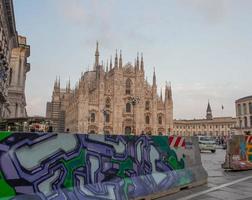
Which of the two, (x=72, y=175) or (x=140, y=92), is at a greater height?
(x=140, y=92)

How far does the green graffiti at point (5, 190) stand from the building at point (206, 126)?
11651 centimetres

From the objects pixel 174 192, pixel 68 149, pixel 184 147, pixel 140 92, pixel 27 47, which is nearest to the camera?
pixel 68 149

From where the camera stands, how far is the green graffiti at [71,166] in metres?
5.22

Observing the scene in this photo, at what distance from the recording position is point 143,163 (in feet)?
24.0

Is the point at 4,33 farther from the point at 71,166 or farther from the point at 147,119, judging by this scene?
the point at 147,119

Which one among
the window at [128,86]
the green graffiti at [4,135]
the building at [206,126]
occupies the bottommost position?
the green graffiti at [4,135]

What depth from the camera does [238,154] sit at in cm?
1300

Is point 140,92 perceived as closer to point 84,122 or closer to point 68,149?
point 84,122

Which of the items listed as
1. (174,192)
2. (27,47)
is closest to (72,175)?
(174,192)

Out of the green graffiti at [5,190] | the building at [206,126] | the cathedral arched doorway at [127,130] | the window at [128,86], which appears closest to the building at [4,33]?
the green graffiti at [5,190]

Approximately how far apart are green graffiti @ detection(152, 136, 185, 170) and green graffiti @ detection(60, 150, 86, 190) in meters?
2.77

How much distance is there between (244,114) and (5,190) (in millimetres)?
83863

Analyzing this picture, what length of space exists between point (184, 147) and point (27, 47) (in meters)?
34.7

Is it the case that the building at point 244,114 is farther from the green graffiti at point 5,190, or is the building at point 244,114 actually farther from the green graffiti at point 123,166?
the green graffiti at point 5,190
